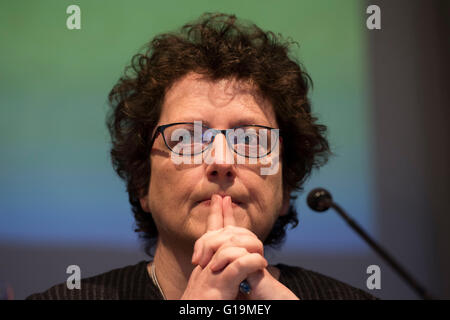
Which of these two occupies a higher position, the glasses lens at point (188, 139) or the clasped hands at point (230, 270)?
the glasses lens at point (188, 139)

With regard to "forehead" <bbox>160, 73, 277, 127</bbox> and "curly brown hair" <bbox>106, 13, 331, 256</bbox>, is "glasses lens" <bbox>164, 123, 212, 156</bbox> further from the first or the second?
"curly brown hair" <bbox>106, 13, 331, 256</bbox>

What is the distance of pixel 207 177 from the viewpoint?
3.71 ft

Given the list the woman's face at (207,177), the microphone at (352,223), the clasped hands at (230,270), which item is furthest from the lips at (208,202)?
the microphone at (352,223)

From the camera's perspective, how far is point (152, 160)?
1.28 m

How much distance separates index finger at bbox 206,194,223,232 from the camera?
1.06m

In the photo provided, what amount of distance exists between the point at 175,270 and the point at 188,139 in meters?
0.40

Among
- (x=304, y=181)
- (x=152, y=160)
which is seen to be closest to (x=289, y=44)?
(x=304, y=181)

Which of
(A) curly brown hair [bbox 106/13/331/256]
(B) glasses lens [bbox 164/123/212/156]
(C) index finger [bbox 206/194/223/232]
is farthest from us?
(A) curly brown hair [bbox 106/13/331/256]

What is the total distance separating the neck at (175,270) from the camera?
1.22m

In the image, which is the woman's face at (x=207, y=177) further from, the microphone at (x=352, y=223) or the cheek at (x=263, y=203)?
the microphone at (x=352, y=223)

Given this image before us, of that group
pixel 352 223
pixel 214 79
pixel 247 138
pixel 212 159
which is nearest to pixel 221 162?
pixel 212 159

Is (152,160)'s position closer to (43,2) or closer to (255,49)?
(255,49)

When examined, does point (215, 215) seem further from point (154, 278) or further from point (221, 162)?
point (154, 278)

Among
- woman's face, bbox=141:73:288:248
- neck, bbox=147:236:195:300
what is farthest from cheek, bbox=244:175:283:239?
neck, bbox=147:236:195:300
